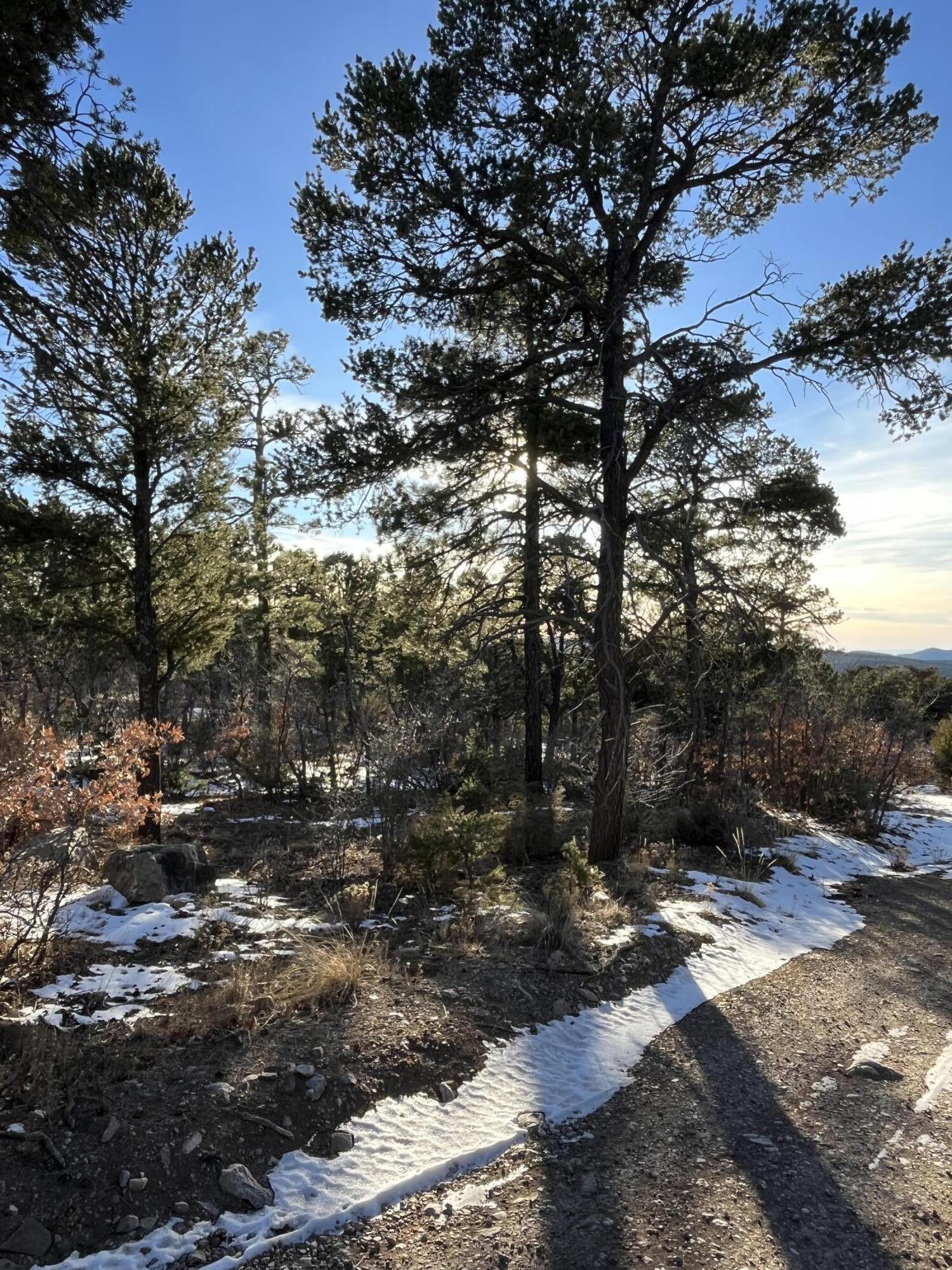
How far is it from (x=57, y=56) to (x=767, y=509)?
834 cm

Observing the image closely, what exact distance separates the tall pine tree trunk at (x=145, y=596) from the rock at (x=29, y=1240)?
746 centimetres

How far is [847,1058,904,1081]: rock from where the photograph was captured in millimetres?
4395

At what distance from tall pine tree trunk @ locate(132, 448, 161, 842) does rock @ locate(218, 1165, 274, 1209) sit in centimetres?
731

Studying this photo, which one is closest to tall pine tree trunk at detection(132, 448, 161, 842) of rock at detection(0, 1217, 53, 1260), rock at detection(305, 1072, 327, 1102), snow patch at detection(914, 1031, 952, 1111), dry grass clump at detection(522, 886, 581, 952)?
dry grass clump at detection(522, 886, 581, 952)

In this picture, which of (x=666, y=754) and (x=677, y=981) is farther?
(x=666, y=754)

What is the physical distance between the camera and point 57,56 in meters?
5.14

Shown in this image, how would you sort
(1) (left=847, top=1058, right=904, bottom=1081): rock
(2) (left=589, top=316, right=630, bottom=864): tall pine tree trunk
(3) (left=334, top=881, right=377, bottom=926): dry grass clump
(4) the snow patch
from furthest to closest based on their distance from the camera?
(2) (left=589, top=316, right=630, bottom=864): tall pine tree trunk, (3) (left=334, top=881, right=377, bottom=926): dry grass clump, (1) (left=847, top=1058, right=904, bottom=1081): rock, (4) the snow patch

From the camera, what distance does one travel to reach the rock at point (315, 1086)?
3.69 metres

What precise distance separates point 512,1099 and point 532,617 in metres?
5.01

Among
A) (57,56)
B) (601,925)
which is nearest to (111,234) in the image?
(57,56)

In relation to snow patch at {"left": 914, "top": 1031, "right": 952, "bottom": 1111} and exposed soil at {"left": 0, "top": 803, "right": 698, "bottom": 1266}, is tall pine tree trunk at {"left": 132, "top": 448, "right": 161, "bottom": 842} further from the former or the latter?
snow patch at {"left": 914, "top": 1031, "right": 952, "bottom": 1111}

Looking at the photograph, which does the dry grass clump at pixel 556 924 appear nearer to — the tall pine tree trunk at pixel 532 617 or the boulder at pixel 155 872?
the tall pine tree trunk at pixel 532 617

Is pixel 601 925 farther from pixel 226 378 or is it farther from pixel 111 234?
pixel 111 234

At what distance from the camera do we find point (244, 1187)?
3078 mm
